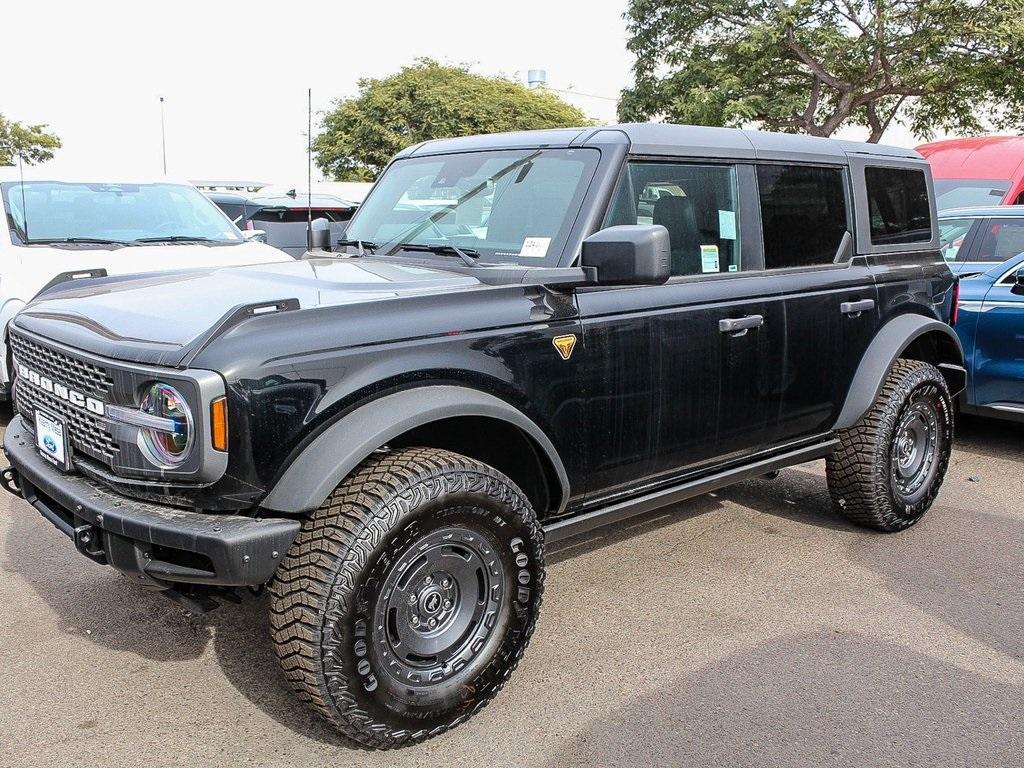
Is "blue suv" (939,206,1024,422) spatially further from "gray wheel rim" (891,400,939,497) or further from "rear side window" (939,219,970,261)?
"gray wheel rim" (891,400,939,497)

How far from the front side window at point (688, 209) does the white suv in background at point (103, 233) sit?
12.1 feet

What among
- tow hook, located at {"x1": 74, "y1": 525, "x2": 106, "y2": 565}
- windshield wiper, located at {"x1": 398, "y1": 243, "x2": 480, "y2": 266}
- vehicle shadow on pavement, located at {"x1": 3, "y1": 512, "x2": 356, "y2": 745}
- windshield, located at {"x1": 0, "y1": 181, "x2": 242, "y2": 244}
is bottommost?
vehicle shadow on pavement, located at {"x1": 3, "y1": 512, "x2": 356, "y2": 745}

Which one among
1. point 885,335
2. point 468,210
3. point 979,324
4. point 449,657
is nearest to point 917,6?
point 979,324

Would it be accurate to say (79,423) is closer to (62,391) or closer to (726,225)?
(62,391)

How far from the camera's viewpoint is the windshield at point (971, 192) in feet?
39.0

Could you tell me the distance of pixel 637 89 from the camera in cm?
2438

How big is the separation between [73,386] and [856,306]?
3271 mm

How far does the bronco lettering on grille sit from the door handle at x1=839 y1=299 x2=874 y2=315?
3.10m

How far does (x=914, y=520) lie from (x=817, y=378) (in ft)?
3.94

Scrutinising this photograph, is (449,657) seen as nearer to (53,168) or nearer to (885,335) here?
(885,335)

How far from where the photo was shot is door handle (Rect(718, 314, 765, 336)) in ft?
12.2

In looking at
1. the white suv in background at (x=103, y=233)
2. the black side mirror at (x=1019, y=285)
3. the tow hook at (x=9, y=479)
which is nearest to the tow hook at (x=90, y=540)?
the tow hook at (x=9, y=479)

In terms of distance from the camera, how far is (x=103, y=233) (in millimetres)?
6844

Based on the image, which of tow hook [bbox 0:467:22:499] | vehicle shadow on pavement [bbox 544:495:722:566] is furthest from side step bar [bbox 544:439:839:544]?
tow hook [bbox 0:467:22:499]
